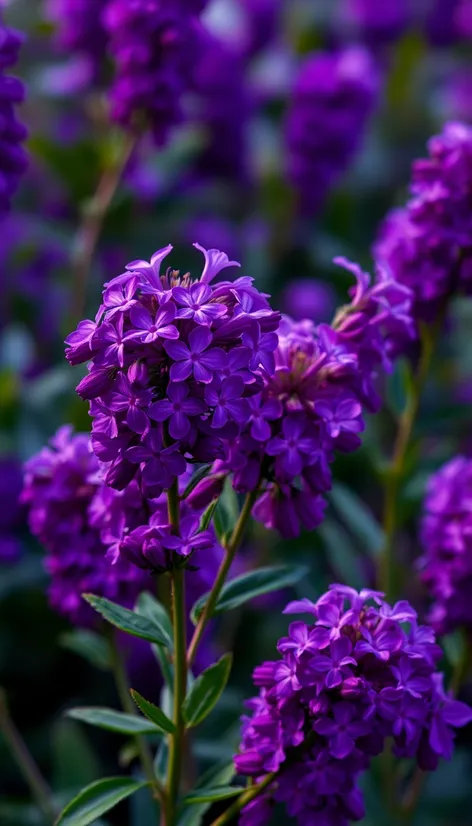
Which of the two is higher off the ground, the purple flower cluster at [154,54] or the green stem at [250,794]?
the purple flower cluster at [154,54]

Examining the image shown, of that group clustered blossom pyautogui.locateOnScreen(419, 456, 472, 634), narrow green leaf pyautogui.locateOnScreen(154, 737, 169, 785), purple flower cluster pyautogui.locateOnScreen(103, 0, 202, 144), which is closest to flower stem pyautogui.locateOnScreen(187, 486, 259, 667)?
narrow green leaf pyautogui.locateOnScreen(154, 737, 169, 785)

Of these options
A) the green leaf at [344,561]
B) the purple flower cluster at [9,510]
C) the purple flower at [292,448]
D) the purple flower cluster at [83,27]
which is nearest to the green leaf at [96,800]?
the purple flower at [292,448]

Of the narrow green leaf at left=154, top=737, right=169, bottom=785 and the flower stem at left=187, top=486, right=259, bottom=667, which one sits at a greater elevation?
the flower stem at left=187, top=486, right=259, bottom=667

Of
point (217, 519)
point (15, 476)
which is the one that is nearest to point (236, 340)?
point (217, 519)

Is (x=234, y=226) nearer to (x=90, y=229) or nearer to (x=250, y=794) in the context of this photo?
(x=90, y=229)

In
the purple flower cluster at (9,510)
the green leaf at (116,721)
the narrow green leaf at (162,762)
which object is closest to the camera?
the green leaf at (116,721)

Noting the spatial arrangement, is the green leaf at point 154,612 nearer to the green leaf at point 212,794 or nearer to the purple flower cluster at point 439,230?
the green leaf at point 212,794

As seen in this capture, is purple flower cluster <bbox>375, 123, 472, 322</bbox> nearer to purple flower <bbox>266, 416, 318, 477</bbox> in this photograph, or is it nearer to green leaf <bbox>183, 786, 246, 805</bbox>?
purple flower <bbox>266, 416, 318, 477</bbox>
